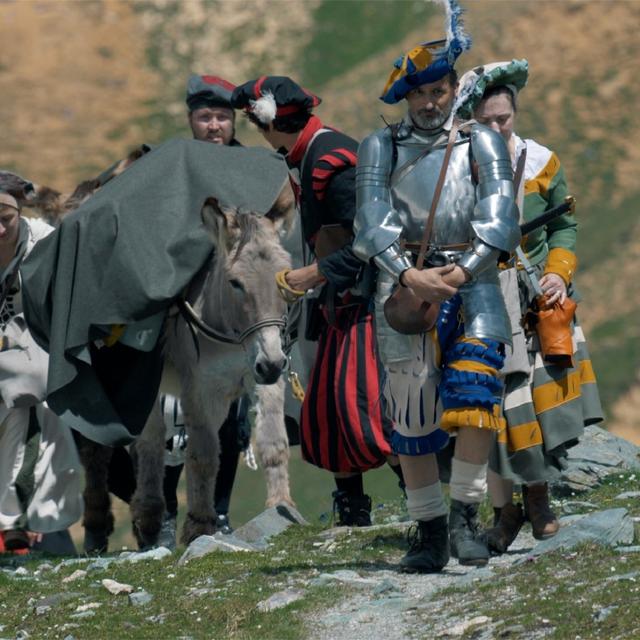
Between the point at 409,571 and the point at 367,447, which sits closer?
the point at 409,571

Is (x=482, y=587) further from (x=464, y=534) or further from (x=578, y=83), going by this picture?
(x=578, y=83)

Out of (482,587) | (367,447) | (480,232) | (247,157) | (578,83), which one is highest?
(578,83)

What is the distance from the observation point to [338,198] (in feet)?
25.3

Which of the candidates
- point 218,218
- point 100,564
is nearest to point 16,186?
point 218,218

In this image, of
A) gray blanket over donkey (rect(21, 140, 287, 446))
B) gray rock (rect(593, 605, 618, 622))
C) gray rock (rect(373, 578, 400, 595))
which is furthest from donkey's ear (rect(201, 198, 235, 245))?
gray rock (rect(593, 605, 618, 622))

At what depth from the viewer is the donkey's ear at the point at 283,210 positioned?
881 centimetres

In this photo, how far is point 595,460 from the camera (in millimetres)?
10133

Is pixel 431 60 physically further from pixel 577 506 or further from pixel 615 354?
pixel 615 354

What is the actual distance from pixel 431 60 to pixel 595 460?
3.95 metres

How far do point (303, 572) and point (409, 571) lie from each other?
50 cm

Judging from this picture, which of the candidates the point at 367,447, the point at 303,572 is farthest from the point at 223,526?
the point at 303,572

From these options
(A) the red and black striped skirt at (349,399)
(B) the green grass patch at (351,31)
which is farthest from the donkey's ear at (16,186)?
(B) the green grass patch at (351,31)

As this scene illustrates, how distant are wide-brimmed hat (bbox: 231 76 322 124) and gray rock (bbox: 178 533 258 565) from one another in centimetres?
198

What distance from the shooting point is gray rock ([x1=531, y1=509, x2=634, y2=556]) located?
22.7 feet
